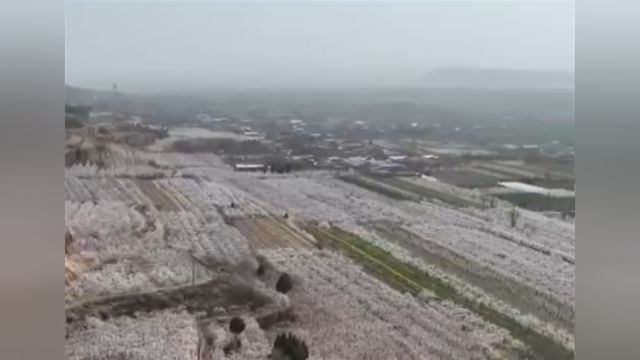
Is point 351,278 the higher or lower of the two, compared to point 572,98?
lower

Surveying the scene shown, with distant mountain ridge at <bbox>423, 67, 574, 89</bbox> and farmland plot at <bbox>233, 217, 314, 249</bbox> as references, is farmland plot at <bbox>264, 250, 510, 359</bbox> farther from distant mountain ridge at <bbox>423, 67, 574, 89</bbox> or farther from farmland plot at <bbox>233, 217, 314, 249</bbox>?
distant mountain ridge at <bbox>423, 67, 574, 89</bbox>

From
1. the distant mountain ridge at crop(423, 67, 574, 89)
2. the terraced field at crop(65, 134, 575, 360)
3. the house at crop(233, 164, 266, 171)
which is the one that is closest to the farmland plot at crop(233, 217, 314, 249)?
the terraced field at crop(65, 134, 575, 360)

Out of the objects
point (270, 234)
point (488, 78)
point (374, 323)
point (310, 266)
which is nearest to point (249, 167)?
point (270, 234)

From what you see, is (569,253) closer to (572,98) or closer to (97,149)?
(572,98)

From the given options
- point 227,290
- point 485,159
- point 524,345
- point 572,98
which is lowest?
point 524,345

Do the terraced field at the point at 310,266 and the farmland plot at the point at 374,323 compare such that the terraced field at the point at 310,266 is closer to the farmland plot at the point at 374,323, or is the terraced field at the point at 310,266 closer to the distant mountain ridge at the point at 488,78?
the farmland plot at the point at 374,323

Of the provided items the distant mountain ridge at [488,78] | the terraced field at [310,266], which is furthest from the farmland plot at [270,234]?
the distant mountain ridge at [488,78]

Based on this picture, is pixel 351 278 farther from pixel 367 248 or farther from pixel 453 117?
pixel 453 117

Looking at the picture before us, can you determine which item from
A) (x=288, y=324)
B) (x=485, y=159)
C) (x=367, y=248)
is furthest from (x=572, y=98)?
(x=288, y=324)
